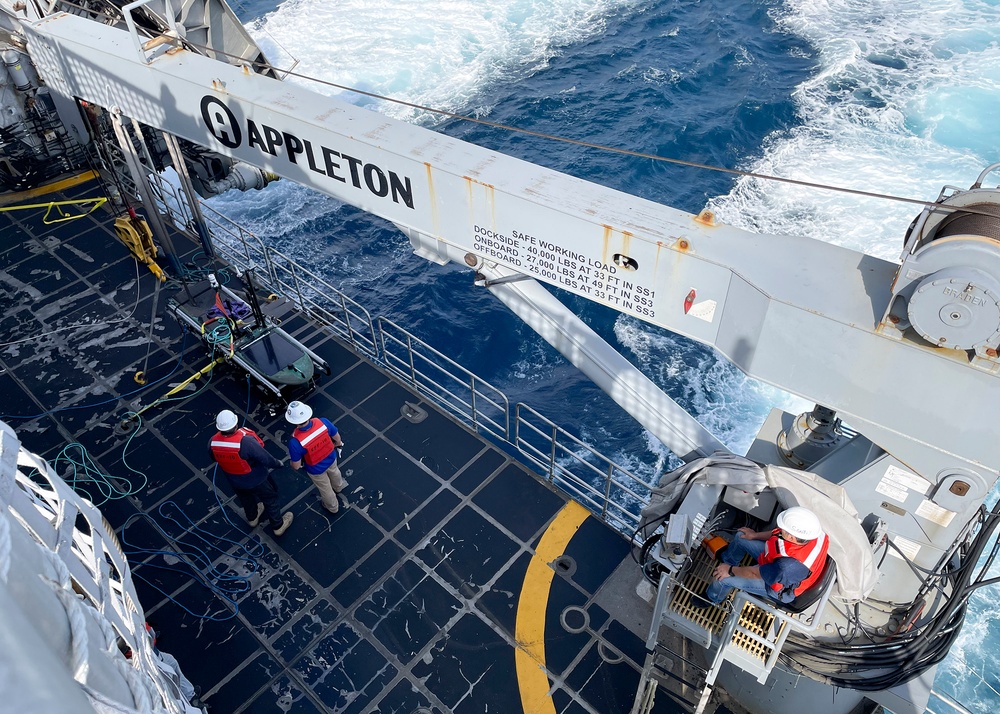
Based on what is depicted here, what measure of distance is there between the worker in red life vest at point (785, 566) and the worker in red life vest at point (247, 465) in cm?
600

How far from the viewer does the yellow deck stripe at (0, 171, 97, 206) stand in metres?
17.4

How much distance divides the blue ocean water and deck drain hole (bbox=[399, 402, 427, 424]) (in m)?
7.92

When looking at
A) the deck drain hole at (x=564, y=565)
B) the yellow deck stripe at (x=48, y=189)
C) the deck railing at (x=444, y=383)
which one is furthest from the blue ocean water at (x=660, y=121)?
the deck drain hole at (x=564, y=565)

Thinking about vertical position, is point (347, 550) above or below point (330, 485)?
below

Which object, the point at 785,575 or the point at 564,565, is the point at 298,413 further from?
the point at 785,575

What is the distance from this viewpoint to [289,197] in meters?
28.8

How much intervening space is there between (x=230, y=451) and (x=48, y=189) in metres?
12.1

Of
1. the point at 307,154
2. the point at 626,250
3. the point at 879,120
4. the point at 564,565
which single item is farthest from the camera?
the point at 879,120

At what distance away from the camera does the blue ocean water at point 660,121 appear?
21219 mm

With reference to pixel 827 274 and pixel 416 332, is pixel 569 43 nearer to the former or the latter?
pixel 416 332

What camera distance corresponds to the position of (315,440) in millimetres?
10039

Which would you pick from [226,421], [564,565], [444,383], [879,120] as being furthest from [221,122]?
[879,120]

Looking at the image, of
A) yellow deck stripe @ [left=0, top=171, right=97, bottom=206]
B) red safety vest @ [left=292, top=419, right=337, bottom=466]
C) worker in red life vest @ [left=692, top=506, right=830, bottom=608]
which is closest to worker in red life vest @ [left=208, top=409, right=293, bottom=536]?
red safety vest @ [left=292, top=419, right=337, bottom=466]

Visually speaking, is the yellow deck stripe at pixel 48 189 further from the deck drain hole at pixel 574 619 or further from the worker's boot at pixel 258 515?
the deck drain hole at pixel 574 619
